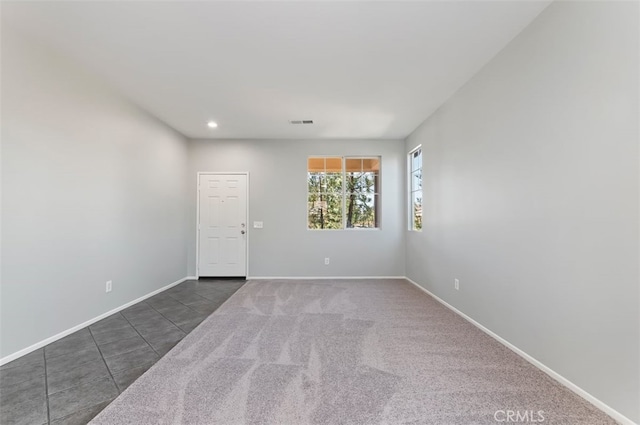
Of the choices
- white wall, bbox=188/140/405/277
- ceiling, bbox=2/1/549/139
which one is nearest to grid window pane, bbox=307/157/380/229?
white wall, bbox=188/140/405/277

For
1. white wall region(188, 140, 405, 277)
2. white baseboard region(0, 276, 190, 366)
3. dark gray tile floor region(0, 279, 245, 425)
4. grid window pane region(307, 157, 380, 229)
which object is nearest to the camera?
dark gray tile floor region(0, 279, 245, 425)

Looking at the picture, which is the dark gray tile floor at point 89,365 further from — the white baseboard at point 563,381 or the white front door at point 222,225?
the white baseboard at point 563,381

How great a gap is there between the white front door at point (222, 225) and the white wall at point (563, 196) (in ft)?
12.2

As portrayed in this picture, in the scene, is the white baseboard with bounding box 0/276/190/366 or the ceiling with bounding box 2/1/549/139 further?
the white baseboard with bounding box 0/276/190/366

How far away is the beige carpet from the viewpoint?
155 centimetres

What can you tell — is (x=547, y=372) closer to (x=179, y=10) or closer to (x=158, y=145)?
(x=179, y=10)

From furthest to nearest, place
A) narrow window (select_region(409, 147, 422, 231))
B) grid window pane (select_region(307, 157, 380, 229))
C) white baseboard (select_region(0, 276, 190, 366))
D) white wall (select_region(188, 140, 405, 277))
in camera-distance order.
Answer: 1. grid window pane (select_region(307, 157, 380, 229))
2. white wall (select_region(188, 140, 405, 277))
3. narrow window (select_region(409, 147, 422, 231))
4. white baseboard (select_region(0, 276, 190, 366))

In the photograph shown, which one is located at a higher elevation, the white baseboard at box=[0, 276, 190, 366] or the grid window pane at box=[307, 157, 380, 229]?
the grid window pane at box=[307, 157, 380, 229]

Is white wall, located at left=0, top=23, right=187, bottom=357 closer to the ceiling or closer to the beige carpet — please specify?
the ceiling

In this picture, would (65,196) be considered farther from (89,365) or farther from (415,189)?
(415,189)

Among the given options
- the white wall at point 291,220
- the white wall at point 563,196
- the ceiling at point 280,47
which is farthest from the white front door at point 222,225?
the white wall at point 563,196

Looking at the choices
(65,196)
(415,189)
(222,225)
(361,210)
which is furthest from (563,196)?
(222,225)

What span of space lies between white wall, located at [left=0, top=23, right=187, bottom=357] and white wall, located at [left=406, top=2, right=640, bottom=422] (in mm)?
3740

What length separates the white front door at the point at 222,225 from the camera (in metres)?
5.13
